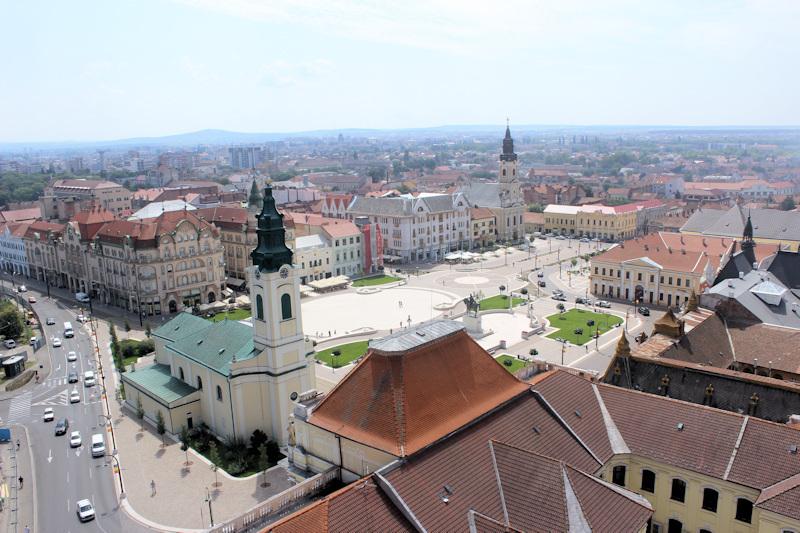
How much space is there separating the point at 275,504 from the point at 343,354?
146 ft

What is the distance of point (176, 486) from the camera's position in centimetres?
4691

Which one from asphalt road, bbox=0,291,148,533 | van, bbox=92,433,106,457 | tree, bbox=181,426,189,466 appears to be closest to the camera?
asphalt road, bbox=0,291,148,533

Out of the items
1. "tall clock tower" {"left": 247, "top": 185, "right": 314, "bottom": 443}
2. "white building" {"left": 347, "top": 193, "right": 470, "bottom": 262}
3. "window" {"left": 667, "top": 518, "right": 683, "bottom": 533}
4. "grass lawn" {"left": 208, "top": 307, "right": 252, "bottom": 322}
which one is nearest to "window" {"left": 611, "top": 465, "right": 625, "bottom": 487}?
"window" {"left": 667, "top": 518, "right": 683, "bottom": 533}

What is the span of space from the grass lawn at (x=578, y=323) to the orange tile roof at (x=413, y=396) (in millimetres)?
44322

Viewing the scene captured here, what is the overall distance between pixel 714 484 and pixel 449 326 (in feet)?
54.2

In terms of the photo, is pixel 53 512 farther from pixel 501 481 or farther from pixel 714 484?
pixel 714 484

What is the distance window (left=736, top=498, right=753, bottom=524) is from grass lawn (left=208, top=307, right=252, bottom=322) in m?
70.8

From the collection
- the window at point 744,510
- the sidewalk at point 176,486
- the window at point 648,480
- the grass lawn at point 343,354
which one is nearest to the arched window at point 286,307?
the sidewalk at point 176,486

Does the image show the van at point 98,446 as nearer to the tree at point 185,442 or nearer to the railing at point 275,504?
the tree at point 185,442

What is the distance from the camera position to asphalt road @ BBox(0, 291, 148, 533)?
43.3 meters

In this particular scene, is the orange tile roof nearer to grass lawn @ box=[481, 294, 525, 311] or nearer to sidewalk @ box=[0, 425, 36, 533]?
sidewalk @ box=[0, 425, 36, 533]

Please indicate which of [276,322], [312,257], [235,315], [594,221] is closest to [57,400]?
[276,322]

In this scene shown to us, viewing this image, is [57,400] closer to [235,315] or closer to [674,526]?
[235,315]

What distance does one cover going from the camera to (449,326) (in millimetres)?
37719
